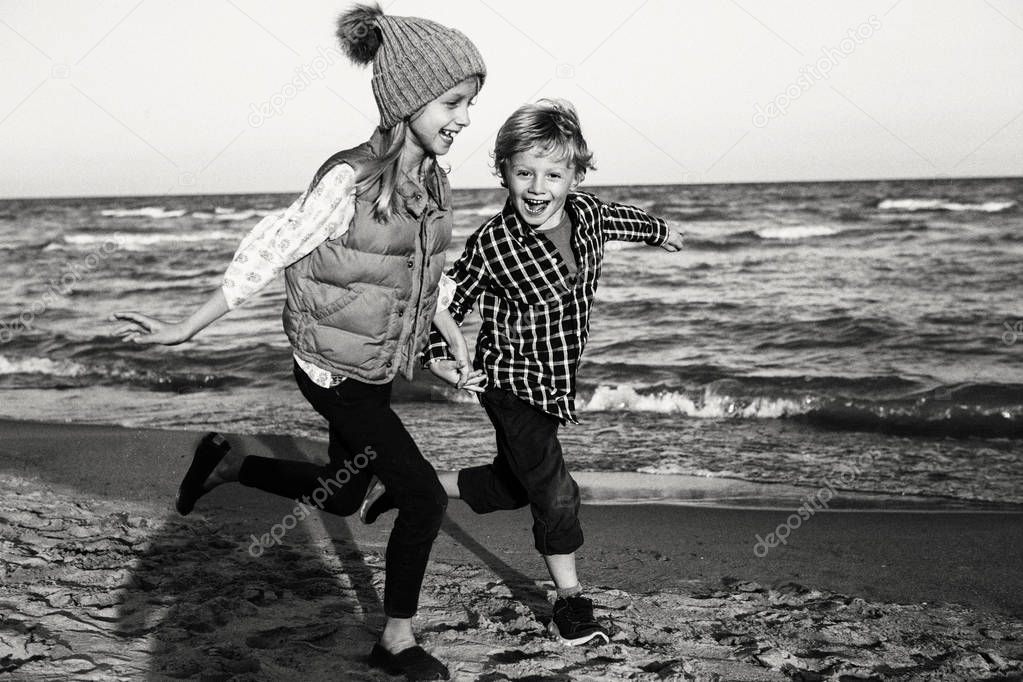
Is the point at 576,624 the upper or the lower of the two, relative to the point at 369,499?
lower

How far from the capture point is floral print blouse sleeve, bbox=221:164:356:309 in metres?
2.52

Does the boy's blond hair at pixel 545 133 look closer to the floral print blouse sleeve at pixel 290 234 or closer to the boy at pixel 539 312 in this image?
the boy at pixel 539 312

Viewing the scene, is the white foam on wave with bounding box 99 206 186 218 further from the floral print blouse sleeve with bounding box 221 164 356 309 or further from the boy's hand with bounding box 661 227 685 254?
the floral print blouse sleeve with bounding box 221 164 356 309

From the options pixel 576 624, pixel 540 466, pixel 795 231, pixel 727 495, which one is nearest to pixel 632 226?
pixel 540 466

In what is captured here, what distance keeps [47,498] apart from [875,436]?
5.36 m

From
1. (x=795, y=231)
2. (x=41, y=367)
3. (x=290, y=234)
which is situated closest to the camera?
(x=290, y=234)

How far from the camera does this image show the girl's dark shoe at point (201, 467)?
365 centimetres

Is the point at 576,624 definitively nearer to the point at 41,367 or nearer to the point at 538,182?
the point at 538,182

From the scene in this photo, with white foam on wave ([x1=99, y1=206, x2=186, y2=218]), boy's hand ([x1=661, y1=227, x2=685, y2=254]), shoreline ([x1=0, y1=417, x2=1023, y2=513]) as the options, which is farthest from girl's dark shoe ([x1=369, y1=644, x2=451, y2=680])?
white foam on wave ([x1=99, y1=206, x2=186, y2=218])

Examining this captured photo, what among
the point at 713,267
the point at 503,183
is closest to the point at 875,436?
the point at 503,183

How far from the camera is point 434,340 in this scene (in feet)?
10.6

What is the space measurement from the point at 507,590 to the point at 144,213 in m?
35.4

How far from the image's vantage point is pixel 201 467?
366 centimetres

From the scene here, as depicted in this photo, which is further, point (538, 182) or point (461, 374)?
point (461, 374)
